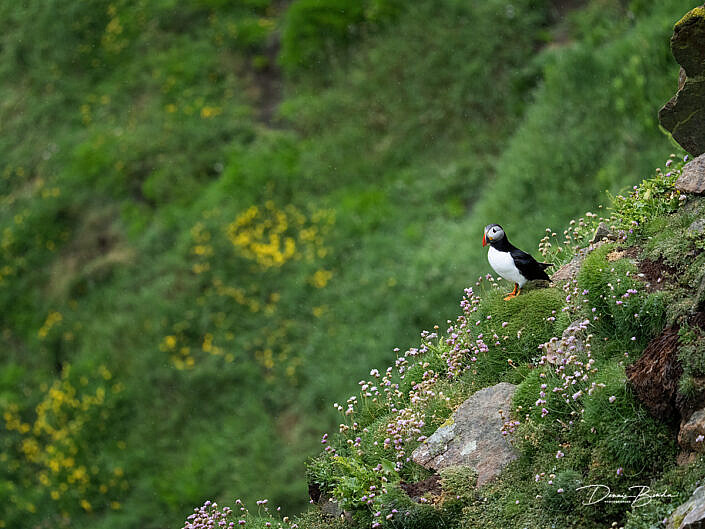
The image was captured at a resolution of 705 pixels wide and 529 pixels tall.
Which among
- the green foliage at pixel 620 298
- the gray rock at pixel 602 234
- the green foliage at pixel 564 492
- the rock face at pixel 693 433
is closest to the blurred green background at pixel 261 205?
the gray rock at pixel 602 234

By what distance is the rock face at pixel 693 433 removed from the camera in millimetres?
4590

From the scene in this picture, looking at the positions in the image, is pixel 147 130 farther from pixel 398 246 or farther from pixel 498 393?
pixel 498 393

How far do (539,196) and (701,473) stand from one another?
8.64 meters

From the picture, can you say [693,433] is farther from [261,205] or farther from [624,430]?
[261,205]

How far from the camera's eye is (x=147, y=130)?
57.1 feet

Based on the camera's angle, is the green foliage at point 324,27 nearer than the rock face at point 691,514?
No

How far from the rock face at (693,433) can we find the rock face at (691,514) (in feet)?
0.98

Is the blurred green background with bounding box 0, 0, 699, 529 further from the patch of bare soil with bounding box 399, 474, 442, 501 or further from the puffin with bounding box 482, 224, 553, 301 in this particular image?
the patch of bare soil with bounding box 399, 474, 442, 501

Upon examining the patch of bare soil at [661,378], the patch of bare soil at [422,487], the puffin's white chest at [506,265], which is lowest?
the patch of bare soil at [661,378]

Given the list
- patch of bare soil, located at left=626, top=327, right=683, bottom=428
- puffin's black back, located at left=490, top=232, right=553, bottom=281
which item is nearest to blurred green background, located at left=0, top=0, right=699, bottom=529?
puffin's black back, located at left=490, top=232, right=553, bottom=281

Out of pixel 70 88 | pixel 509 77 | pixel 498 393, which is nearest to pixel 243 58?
pixel 70 88

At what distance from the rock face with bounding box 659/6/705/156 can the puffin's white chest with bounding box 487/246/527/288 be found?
1.81m

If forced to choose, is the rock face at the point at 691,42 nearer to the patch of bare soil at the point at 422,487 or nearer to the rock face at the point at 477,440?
the rock face at the point at 477,440

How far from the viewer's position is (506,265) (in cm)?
645
